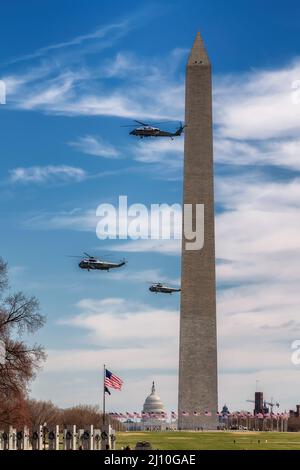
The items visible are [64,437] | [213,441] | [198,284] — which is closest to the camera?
[64,437]

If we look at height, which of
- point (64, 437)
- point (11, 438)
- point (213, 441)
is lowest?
point (11, 438)

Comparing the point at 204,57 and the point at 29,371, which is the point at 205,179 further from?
the point at 29,371

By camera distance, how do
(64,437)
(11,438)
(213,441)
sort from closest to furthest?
(11,438)
(64,437)
(213,441)

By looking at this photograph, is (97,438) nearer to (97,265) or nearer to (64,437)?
(64,437)

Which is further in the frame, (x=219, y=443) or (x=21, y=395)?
(x=219, y=443)

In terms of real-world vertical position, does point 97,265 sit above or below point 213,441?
above

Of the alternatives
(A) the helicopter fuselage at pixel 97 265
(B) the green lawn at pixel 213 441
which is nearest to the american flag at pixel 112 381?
(B) the green lawn at pixel 213 441

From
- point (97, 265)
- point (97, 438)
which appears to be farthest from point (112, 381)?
point (97, 265)
